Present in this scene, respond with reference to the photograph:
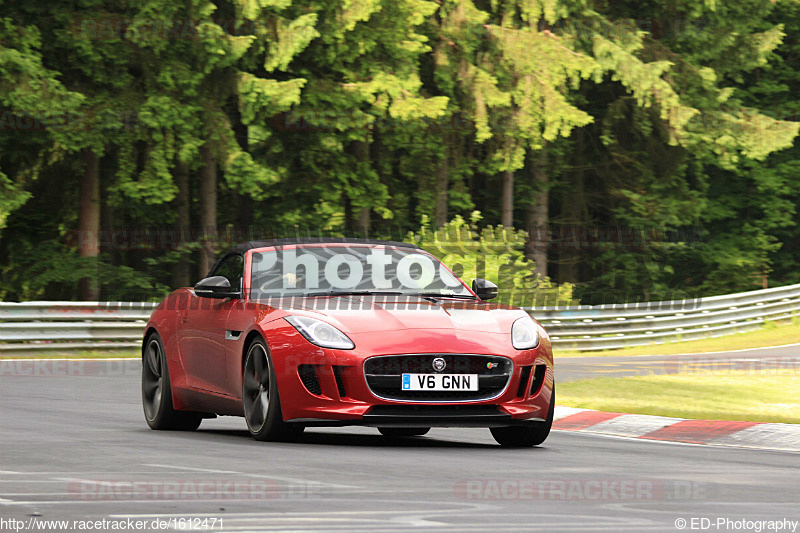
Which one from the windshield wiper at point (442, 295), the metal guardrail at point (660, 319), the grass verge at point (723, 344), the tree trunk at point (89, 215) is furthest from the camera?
the tree trunk at point (89, 215)

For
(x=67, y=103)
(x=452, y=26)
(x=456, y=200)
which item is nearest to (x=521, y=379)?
(x=67, y=103)

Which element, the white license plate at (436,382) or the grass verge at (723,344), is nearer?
the white license plate at (436,382)

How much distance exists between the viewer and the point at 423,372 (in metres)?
10.3

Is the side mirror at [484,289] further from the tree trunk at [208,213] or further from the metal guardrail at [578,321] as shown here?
the tree trunk at [208,213]

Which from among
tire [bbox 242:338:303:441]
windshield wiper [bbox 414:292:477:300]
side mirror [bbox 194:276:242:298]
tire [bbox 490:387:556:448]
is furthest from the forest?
tire [bbox 490:387:556:448]

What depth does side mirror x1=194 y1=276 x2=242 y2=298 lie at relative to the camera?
37.0 ft

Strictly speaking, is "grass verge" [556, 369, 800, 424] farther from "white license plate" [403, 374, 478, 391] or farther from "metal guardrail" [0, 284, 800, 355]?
"metal guardrail" [0, 284, 800, 355]

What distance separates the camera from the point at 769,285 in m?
49.8

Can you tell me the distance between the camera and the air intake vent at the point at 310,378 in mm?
10250

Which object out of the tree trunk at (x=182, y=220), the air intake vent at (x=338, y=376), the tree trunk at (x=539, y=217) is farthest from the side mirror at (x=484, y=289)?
the tree trunk at (x=539, y=217)

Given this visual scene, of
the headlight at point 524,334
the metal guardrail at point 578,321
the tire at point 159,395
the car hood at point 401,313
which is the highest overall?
the car hood at point 401,313

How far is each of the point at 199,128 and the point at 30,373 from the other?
14711 mm

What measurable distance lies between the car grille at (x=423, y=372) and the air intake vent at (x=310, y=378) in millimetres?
351

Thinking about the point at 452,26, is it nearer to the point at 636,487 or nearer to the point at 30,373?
the point at 30,373
